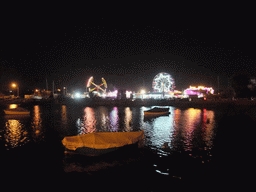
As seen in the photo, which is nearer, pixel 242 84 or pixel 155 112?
pixel 155 112

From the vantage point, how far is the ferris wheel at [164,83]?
90.2 meters

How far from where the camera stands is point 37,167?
14.2 m

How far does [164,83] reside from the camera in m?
91.2

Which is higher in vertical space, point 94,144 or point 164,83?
point 164,83

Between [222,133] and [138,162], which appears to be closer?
[138,162]

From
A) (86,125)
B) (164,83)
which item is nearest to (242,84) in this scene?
(164,83)

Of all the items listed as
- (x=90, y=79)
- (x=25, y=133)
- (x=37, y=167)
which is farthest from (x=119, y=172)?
(x=90, y=79)

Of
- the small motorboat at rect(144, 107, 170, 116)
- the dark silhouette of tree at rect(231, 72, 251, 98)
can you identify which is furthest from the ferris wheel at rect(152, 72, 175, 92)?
the small motorboat at rect(144, 107, 170, 116)

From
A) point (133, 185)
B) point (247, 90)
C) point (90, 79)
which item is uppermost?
point (90, 79)

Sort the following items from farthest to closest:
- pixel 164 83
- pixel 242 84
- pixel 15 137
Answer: pixel 164 83, pixel 242 84, pixel 15 137

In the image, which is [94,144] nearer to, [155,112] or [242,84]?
[155,112]

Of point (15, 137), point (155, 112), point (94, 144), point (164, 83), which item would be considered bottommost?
point (15, 137)

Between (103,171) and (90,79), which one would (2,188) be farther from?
(90,79)

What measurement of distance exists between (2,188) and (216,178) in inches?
466
